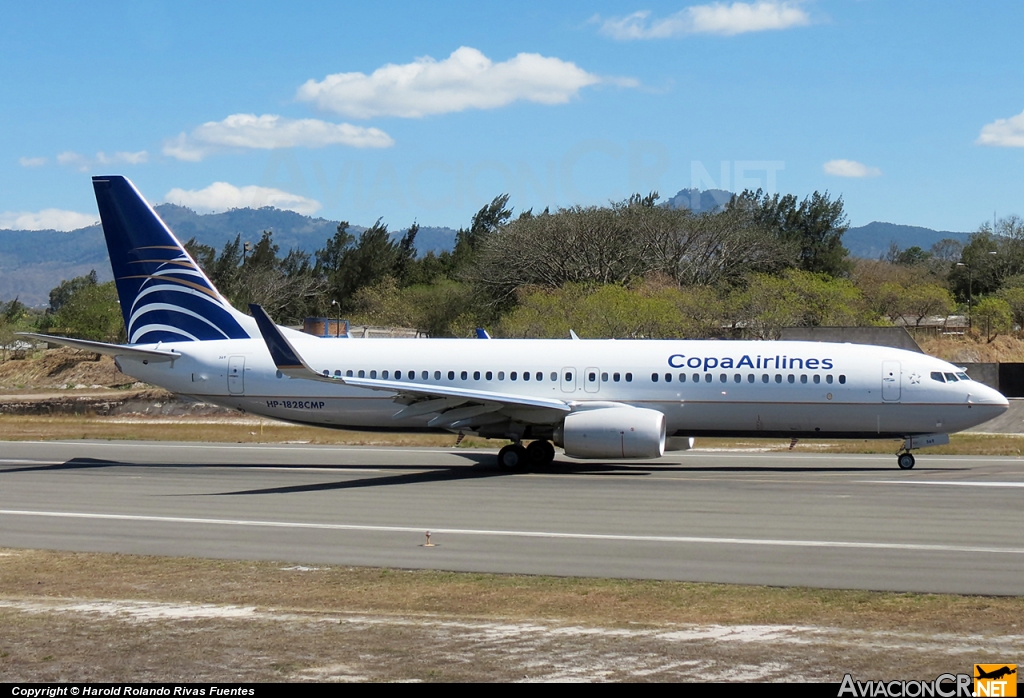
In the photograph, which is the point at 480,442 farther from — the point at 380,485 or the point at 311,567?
the point at 311,567

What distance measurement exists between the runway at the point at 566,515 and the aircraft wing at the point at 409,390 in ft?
6.25

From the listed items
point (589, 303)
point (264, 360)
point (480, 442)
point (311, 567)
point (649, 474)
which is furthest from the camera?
point (589, 303)

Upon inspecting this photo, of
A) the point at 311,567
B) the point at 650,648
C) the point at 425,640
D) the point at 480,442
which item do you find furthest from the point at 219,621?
the point at 480,442

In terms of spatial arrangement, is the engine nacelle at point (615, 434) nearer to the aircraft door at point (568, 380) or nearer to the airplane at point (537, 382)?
the airplane at point (537, 382)

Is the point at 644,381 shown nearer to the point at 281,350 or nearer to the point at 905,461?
the point at 905,461

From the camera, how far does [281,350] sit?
83.2 ft

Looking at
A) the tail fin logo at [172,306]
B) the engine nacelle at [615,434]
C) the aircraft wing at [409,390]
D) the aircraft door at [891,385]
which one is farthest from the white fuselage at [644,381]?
the engine nacelle at [615,434]

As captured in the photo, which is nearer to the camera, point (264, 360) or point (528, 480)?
point (528, 480)

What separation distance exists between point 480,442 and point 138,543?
19981mm

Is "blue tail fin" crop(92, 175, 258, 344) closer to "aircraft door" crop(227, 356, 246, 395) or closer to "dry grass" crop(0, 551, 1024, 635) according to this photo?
"aircraft door" crop(227, 356, 246, 395)

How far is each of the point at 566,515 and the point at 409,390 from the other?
7816mm

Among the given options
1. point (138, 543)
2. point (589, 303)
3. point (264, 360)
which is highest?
point (589, 303)

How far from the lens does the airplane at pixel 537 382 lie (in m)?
28.1

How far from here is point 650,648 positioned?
10406mm
